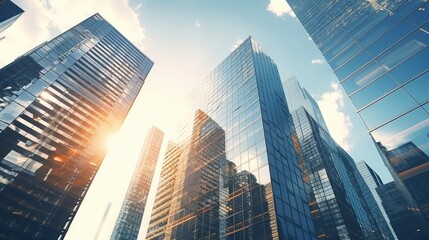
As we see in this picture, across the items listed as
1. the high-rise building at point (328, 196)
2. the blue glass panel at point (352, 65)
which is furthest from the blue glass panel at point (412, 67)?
the high-rise building at point (328, 196)

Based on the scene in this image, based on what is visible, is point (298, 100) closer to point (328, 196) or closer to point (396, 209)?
point (396, 209)

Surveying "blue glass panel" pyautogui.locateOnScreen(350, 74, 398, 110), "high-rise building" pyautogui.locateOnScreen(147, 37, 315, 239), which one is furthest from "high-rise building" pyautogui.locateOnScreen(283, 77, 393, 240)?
"blue glass panel" pyautogui.locateOnScreen(350, 74, 398, 110)

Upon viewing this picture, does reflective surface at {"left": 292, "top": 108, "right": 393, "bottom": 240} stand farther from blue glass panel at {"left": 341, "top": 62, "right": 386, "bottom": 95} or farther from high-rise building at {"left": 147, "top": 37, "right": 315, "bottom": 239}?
blue glass panel at {"left": 341, "top": 62, "right": 386, "bottom": 95}

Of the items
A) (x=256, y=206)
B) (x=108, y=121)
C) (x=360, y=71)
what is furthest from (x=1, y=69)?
(x=360, y=71)

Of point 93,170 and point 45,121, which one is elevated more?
point 45,121

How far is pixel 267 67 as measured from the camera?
41.3 m

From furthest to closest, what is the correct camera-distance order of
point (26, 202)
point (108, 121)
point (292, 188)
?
point (108, 121), point (26, 202), point (292, 188)

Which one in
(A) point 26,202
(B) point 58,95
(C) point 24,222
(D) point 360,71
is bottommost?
(C) point 24,222

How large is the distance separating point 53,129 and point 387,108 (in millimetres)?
36370

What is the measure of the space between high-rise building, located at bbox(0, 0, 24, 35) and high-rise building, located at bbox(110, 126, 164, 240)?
84.1 metres

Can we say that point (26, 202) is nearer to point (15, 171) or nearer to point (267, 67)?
point (15, 171)

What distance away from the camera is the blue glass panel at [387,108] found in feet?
41.0

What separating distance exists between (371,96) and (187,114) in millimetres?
36937

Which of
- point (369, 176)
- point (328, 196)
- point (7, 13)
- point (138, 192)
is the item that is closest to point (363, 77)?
point (7, 13)
